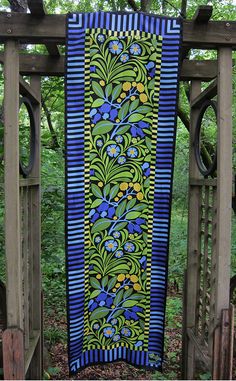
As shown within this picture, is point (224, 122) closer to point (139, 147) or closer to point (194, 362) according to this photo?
point (139, 147)

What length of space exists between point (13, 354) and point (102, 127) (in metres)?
1.36

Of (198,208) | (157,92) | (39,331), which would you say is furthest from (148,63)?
(39,331)

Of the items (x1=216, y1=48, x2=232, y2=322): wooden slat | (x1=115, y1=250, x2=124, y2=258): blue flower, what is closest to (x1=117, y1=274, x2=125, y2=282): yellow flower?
(x1=115, y1=250, x2=124, y2=258): blue flower

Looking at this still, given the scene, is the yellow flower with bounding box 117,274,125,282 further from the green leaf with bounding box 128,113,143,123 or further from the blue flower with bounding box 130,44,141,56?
the blue flower with bounding box 130,44,141,56

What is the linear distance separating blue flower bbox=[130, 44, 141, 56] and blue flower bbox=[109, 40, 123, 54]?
63mm

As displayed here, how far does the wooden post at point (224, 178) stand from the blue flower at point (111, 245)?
0.64m

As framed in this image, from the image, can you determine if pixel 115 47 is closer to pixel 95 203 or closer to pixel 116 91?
pixel 116 91

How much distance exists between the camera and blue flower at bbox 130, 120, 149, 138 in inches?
94.2

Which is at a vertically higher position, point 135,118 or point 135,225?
point 135,118

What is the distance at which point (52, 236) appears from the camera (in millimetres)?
3891

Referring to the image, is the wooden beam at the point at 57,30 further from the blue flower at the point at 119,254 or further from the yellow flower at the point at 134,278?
the yellow flower at the point at 134,278

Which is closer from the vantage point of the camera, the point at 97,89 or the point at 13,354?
the point at 13,354

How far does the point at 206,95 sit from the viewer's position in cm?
281

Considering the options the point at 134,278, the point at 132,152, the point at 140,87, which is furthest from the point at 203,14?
the point at 134,278
